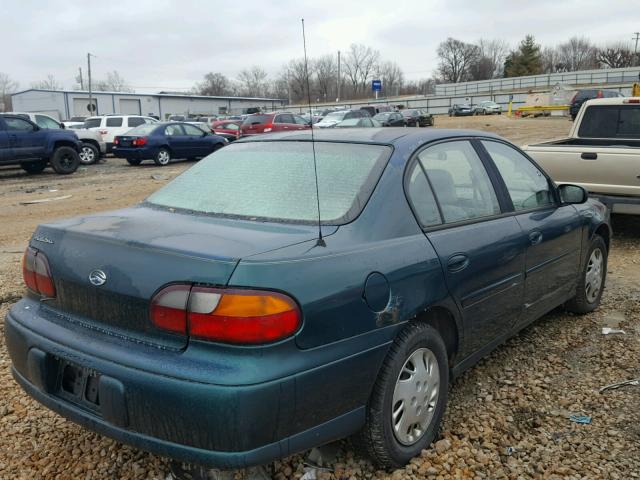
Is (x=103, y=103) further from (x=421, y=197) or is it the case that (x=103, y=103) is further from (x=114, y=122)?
(x=421, y=197)

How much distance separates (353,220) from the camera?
2.58 m

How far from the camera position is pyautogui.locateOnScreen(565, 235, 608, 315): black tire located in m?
4.52

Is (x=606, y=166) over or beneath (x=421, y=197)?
beneath

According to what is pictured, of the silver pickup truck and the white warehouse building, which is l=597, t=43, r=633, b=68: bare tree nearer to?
the white warehouse building

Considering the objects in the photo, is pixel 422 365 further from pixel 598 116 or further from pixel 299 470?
pixel 598 116

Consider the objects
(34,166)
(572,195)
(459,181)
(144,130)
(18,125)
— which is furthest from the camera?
(144,130)

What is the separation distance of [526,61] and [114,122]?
82.8 meters

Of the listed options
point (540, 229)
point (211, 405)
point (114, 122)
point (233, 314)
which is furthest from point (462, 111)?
point (211, 405)

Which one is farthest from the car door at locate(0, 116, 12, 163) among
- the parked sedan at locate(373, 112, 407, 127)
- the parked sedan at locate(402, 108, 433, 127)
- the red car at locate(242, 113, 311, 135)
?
the parked sedan at locate(402, 108, 433, 127)

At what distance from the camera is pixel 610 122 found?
8.29 meters

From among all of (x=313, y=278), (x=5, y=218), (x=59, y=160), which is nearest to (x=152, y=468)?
(x=313, y=278)

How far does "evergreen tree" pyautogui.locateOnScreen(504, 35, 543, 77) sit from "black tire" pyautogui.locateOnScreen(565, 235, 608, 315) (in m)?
94.9

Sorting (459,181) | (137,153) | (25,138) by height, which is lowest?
(459,181)

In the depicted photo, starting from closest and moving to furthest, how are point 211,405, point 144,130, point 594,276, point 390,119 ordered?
point 211,405, point 594,276, point 144,130, point 390,119
